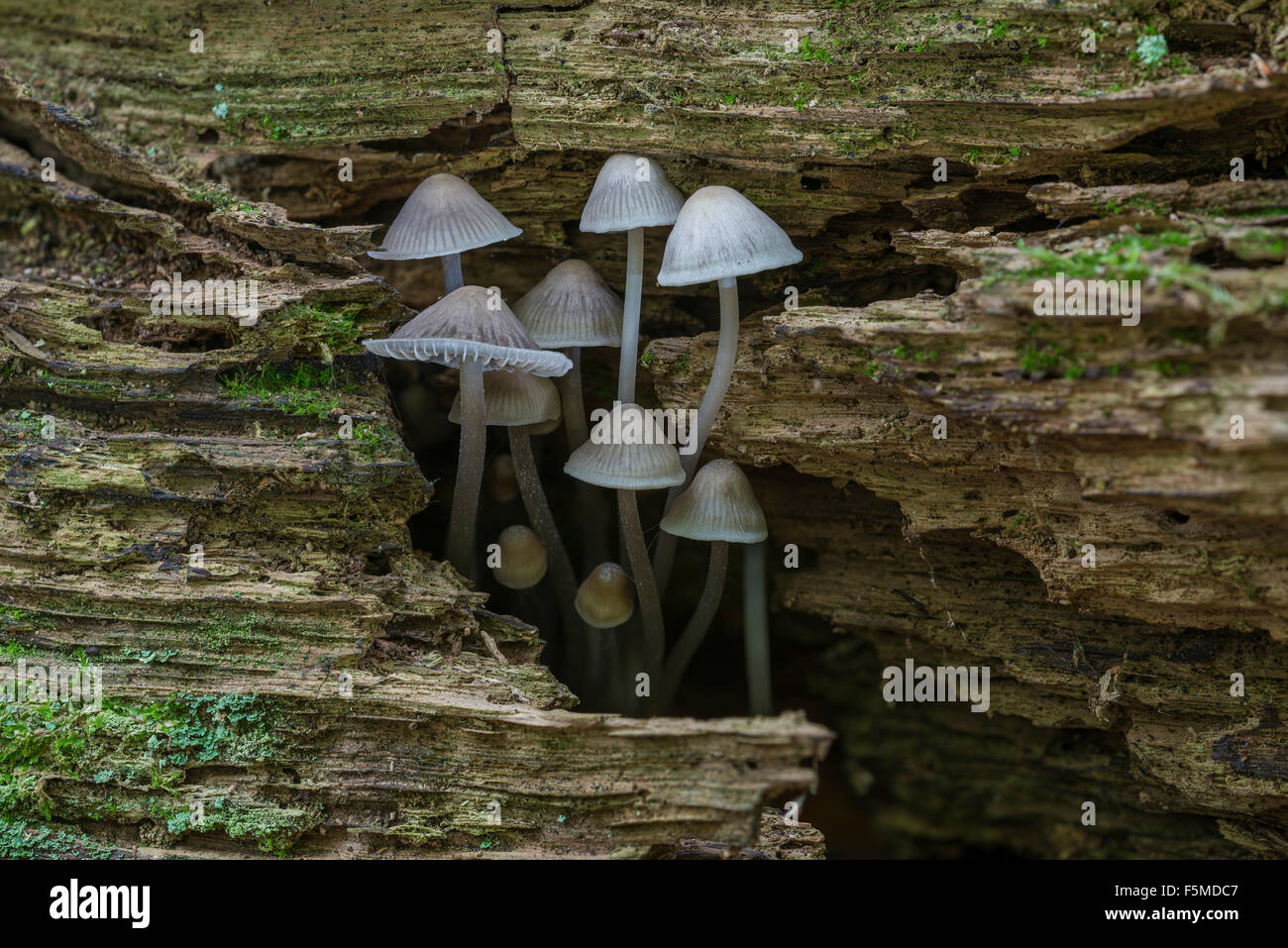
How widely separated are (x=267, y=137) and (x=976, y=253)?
3313 mm

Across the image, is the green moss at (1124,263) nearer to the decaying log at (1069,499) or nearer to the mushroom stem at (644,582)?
the decaying log at (1069,499)

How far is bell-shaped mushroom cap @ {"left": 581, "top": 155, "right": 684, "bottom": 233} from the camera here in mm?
4055

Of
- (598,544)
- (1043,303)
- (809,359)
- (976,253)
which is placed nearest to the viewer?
(1043,303)

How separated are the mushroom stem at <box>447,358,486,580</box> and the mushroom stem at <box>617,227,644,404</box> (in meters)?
0.67

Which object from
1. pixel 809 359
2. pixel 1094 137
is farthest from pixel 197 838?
pixel 1094 137

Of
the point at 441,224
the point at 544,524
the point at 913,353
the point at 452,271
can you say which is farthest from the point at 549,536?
the point at 913,353

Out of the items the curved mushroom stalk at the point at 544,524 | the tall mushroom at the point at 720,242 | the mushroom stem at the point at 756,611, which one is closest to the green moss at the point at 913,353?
the tall mushroom at the point at 720,242

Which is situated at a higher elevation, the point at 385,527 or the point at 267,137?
the point at 267,137

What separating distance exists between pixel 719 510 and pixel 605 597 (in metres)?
0.74

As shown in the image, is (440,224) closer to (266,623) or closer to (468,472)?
(468,472)

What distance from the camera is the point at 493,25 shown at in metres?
4.41

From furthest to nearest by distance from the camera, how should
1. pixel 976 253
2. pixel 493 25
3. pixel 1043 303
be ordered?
pixel 493 25 → pixel 976 253 → pixel 1043 303

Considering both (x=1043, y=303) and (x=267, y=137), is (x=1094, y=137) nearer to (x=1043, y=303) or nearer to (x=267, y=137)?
(x=1043, y=303)

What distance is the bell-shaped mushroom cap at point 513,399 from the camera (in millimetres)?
4469
